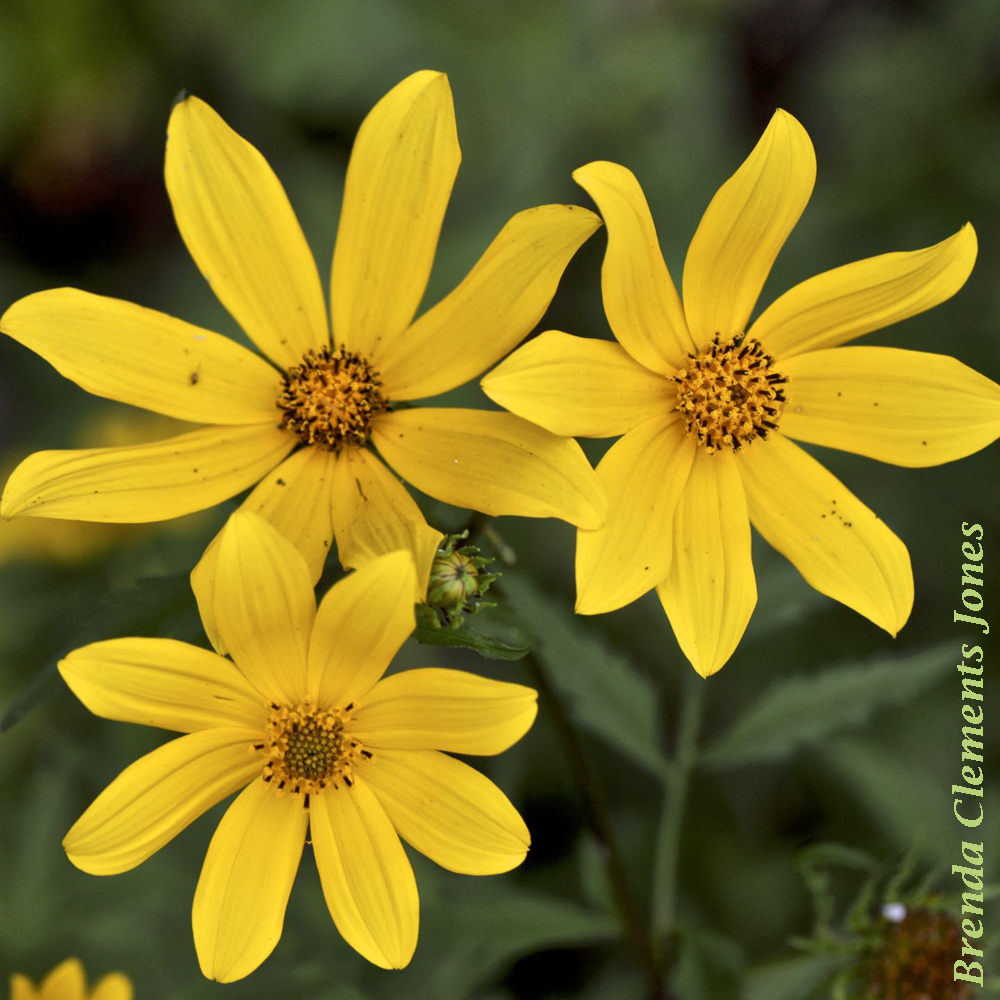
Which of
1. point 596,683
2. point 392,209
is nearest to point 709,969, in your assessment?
point 596,683

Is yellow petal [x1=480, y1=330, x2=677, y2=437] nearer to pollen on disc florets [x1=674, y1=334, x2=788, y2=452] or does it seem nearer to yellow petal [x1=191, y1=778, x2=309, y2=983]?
pollen on disc florets [x1=674, y1=334, x2=788, y2=452]

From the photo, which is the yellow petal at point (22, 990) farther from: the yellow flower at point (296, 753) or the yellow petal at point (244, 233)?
the yellow petal at point (244, 233)

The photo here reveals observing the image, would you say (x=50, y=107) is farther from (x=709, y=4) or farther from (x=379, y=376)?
(x=379, y=376)

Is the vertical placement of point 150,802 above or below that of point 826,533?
below

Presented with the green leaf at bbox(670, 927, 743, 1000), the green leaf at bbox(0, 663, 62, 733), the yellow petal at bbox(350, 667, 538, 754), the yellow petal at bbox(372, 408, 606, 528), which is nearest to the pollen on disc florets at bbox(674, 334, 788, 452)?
the yellow petal at bbox(372, 408, 606, 528)

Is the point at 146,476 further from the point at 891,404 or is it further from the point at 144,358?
the point at 891,404
